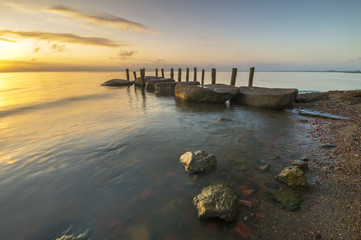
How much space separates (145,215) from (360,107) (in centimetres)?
1335

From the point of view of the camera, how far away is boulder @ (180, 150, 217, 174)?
370 centimetres

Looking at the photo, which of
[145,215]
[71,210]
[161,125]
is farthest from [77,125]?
[145,215]

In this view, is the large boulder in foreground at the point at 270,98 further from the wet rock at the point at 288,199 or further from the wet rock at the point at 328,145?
the wet rock at the point at 288,199

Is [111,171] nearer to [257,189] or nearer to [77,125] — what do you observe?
[257,189]

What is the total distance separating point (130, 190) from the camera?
3.28 meters

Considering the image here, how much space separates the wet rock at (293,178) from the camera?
310cm

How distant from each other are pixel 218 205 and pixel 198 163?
1.26 meters


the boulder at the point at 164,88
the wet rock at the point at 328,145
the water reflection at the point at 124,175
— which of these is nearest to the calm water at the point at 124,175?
the water reflection at the point at 124,175

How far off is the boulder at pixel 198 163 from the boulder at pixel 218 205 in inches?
36.6

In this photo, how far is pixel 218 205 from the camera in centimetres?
253

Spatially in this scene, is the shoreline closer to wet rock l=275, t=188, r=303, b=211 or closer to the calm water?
wet rock l=275, t=188, r=303, b=211

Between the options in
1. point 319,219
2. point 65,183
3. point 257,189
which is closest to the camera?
point 319,219

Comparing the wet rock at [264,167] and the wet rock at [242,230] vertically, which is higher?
the wet rock at [242,230]

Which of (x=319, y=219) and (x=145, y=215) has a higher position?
(x=319, y=219)
